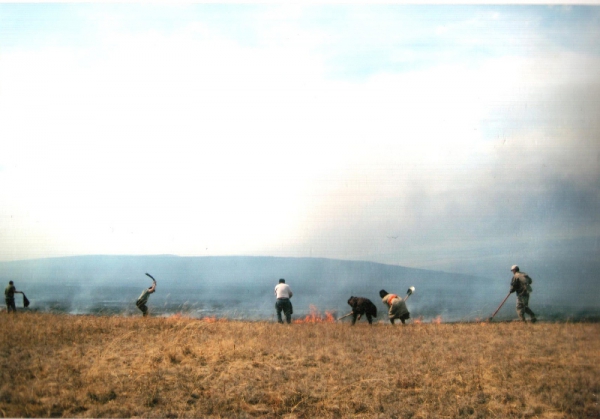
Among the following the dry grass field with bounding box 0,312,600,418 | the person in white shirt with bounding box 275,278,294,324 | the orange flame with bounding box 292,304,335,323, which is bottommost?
the dry grass field with bounding box 0,312,600,418

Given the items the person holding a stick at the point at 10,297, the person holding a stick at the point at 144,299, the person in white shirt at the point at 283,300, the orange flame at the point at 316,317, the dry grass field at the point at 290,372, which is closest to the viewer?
the dry grass field at the point at 290,372

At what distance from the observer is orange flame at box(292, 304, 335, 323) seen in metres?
12.3

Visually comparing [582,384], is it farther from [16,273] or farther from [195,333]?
[16,273]

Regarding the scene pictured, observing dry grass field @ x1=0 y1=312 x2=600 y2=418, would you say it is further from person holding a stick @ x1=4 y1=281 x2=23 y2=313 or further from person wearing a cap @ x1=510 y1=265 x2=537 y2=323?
person wearing a cap @ x1=510 y1=265 x2=537 y2=323

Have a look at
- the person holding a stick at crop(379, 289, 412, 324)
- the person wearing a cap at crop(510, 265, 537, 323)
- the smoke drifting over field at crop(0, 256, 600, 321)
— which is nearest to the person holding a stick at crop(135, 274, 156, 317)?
the smoke drifting over field at crop(0, 256, 600, 321)

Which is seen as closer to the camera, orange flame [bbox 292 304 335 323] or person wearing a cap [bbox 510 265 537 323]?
person wearing a cap [bbox 510 265 537 323]

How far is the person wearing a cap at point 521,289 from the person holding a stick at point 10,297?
32.8 ft

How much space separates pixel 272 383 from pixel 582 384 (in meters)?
5.03

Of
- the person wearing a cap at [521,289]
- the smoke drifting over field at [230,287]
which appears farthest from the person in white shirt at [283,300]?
the person wearing a cap at [521,289]

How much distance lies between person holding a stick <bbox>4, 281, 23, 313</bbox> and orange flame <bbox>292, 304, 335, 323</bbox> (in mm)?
6182

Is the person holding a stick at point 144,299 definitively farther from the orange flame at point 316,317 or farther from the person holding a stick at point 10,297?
the orange flame at point 316,317

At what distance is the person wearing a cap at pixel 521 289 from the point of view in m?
10.6

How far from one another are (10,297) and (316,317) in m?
6.62

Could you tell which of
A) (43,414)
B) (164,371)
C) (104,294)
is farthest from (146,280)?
(43,414)
